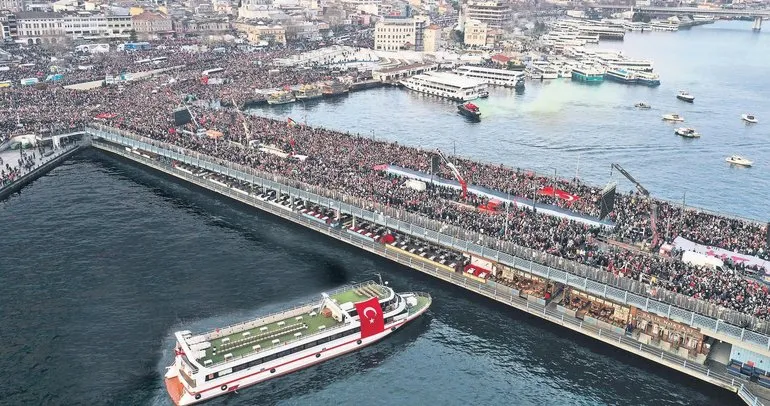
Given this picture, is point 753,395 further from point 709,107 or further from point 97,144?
point 709,107

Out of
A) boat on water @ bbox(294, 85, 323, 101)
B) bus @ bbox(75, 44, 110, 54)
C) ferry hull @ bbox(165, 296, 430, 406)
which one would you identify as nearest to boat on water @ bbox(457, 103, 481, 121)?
boat on water @ bbox(294, 85, 323, 101)

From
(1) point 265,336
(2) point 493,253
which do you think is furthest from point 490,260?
(1) point 265,336

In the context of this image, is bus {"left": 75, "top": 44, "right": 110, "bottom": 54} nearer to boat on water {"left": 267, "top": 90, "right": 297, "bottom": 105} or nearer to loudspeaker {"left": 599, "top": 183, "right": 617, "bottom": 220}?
boat on water {"left": 267, "top": 90, "right": 297, "bottom": 105}

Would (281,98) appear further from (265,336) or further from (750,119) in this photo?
Result: (265,336)

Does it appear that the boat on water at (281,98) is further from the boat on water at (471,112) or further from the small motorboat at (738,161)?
the small motorboat at (738,161)

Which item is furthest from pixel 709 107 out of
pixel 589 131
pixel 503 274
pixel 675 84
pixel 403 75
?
pixel 503 274

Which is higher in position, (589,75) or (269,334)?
(589,75)
